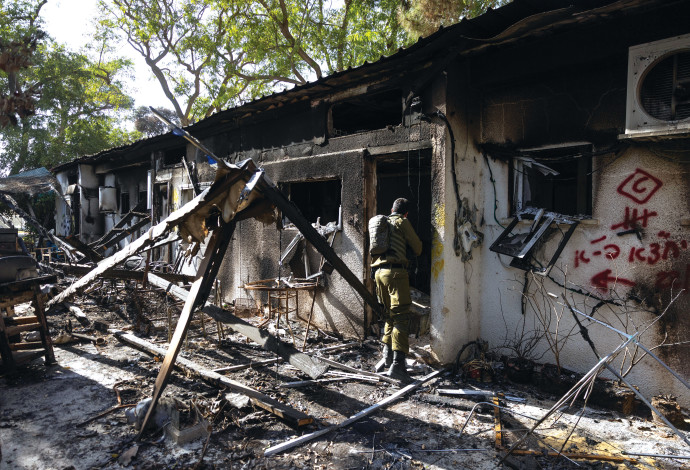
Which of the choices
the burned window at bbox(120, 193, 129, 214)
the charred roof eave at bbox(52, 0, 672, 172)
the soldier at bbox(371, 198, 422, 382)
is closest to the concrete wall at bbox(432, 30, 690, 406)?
the charred roof eave at bbox(52, 0, 672, 172)

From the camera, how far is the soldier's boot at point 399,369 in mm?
5160

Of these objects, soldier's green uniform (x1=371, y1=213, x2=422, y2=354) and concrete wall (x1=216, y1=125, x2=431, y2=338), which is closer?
soldier's green uniform (x1=371, y1=213, x2=422, y2=354)

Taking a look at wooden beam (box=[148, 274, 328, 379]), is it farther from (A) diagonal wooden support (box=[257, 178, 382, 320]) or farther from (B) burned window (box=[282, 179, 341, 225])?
(B) burned window (box=[282, 179, 341, 225])

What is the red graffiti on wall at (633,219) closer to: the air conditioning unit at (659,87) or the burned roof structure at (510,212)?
the burned roof structure at (510,212)

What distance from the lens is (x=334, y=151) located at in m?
7.20

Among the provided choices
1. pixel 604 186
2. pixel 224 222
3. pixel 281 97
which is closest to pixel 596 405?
pixel 604 186

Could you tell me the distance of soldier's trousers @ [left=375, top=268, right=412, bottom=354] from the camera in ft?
17.0

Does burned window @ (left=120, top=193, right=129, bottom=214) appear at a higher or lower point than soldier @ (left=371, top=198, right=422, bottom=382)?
higher

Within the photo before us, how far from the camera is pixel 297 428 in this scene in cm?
392

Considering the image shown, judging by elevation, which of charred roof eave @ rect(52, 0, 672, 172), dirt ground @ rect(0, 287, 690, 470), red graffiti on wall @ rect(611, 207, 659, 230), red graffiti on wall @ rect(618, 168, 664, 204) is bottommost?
dirt ground @ rect(0, 287, 690, 470)

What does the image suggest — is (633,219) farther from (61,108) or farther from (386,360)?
(61,108)

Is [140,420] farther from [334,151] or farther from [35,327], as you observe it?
[334,151]

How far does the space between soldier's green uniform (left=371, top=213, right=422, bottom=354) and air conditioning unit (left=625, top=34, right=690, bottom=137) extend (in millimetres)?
2745

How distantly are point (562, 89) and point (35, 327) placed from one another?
25.4 feet
